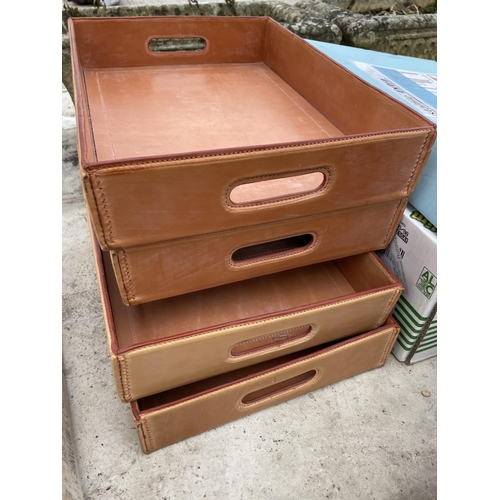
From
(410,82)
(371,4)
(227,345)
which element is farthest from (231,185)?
(371,4)

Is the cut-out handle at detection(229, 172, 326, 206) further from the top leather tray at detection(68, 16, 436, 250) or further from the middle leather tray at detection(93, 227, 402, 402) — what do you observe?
the middle leather tray at detection(93, 227, 402, 402)

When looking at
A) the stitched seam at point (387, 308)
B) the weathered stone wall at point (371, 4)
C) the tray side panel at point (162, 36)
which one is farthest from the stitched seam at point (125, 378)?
the weathered stone wall at point (371, 4)

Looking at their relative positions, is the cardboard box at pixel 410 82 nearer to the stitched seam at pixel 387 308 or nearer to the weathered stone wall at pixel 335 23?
the stitched seam at pixel 387 308

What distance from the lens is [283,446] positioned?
2.29ft

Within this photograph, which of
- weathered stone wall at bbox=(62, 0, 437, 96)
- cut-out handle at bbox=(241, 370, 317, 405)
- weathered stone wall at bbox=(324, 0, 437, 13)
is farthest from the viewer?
weathered stone wall at bbox=(324, 0, 437, 13)

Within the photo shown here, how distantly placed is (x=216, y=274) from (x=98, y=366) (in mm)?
398

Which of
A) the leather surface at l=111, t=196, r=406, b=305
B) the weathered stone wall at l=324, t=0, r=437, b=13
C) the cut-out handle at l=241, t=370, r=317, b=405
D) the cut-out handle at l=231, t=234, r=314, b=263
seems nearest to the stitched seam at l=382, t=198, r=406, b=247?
the leather surface at l=111, t=196, r=406, b=305

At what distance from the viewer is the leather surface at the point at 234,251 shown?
0.49m

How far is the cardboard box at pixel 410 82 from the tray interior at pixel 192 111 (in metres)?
0.15

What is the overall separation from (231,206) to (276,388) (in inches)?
16.3

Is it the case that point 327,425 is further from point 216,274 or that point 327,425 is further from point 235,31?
point 235,31

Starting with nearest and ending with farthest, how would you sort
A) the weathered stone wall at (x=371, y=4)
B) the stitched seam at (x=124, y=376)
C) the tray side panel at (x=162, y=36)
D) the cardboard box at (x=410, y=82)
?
the stitched seam at (x=124, y=376) < the cardboard box at (x=410, y=82) < the tray side panel at (x=162, y=36) < the weathered stone wall at (x=371, y=4)

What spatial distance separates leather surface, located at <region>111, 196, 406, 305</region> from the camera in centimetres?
49

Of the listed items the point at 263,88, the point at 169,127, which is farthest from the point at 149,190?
the point at 263,88
